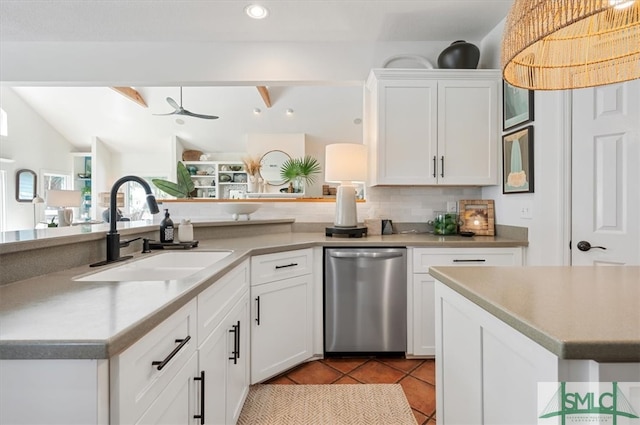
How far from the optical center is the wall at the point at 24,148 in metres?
6.98

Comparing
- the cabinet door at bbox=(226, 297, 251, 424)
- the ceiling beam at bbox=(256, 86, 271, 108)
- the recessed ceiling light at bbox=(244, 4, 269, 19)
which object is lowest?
the cabinet door at bbox=(226, 297, 251, 424)

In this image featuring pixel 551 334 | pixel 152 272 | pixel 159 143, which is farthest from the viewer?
pixel 159 143

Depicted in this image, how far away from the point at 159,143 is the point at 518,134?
29.3 feet

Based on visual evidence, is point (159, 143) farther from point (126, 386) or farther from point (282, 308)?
point (126, 386)

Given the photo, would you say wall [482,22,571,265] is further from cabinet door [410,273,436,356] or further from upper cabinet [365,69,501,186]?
cabinet door [410,273,436,356]

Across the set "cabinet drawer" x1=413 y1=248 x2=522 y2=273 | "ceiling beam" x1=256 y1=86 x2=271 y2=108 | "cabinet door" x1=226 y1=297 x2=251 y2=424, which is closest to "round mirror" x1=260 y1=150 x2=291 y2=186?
"ceiling beam" x1=256 y1=86 x2=271 y2=108

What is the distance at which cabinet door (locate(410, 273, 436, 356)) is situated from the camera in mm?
2305

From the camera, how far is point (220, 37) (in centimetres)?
273

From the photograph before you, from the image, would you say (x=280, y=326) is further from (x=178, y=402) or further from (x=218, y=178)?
(x=218, y=178)

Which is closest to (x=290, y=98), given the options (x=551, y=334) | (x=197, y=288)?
(x=197, y=288)

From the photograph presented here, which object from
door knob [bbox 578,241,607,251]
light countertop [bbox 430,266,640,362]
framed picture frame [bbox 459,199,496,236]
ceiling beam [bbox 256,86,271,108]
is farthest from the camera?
ceiling beam [bbox 256,86,271,108]

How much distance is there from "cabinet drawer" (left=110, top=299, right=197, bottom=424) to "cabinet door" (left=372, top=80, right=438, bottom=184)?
197 cm

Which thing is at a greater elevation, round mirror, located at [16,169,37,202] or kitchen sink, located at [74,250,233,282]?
round mirror, located at [16,169,37,202]

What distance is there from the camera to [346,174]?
8.29ft
